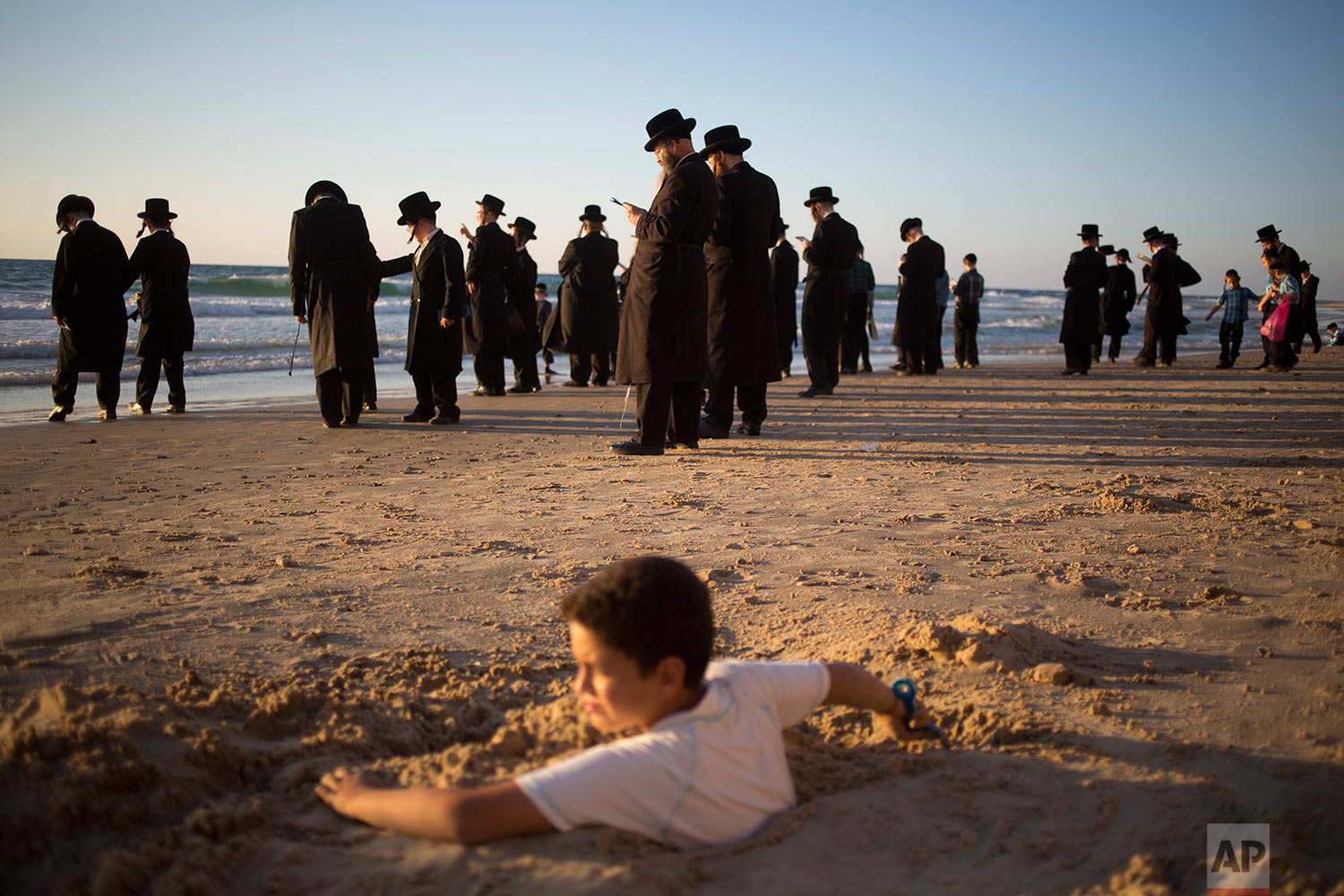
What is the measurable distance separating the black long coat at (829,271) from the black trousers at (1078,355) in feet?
16.6

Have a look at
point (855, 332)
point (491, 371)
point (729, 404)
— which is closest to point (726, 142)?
point (729, 404)

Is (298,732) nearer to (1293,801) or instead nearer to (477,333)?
(1293,801)

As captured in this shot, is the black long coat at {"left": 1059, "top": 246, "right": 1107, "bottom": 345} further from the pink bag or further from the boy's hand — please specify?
the boy's hand

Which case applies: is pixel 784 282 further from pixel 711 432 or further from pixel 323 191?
pixel 323 191

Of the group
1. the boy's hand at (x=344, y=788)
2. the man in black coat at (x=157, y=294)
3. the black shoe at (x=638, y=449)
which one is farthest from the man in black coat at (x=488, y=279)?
the boy's hand at (x=344, y=788)

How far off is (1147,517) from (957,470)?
154 centimetres

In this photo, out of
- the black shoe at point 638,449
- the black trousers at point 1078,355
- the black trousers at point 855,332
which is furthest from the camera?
the black trousers at point 1078,355

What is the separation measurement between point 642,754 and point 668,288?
4658 mm

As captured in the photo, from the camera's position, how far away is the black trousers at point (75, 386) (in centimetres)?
815

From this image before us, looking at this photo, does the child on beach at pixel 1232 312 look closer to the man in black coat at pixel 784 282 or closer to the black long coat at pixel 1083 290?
the black long coat at pixel 1083 290

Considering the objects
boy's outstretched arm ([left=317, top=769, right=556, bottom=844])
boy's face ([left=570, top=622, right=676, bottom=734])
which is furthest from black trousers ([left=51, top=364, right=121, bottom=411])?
boy's face ([left=570, top=622, right=676, bottom=734])

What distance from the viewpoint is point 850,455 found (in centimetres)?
654

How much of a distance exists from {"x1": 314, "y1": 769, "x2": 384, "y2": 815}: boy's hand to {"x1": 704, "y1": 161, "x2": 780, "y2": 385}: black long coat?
195 inches

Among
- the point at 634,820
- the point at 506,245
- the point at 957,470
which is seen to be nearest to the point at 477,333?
the point at 506,245
